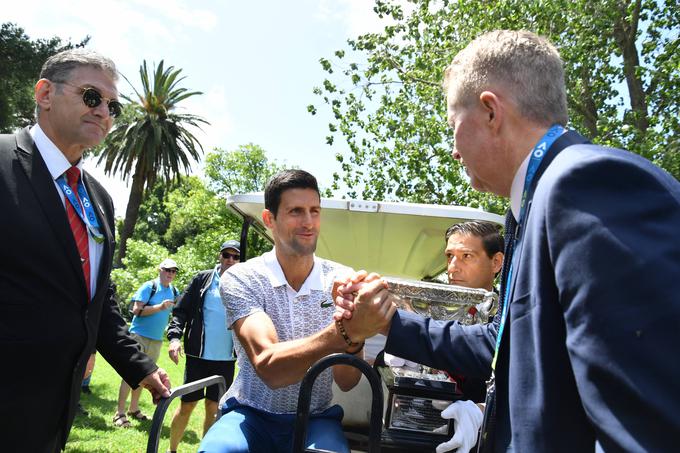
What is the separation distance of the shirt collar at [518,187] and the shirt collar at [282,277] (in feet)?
4.88

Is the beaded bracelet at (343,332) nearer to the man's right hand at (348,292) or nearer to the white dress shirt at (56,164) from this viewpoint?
the man's right hand at (348,292)

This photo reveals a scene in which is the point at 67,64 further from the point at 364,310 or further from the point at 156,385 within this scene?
the point at 364,310

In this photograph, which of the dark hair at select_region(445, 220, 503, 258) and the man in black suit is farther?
the dark hair at select_region(445, 220, 503, 258)

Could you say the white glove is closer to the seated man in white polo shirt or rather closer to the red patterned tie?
the seated man in white polo shirt

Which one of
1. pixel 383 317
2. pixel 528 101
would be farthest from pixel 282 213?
pixel 528 101

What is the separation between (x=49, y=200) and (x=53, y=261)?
10.7 inches

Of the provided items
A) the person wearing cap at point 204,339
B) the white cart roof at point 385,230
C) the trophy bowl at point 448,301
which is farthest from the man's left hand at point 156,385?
the person wearing cap at point 204,339

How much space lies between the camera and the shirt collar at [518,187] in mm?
1564

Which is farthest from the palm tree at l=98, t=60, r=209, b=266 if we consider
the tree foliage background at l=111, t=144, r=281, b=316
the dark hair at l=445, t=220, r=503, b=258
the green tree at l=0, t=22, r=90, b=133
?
the dark hair at l=445, t=220, r=503, b=258

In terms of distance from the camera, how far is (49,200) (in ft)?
7.97

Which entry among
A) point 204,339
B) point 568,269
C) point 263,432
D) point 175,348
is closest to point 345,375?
point 263,432

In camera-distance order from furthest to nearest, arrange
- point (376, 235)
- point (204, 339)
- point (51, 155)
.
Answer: point (204, 339)
point (376, 235)
point (51, 155)

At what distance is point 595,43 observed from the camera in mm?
14031

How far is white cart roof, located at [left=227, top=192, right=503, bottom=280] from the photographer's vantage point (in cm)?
462
